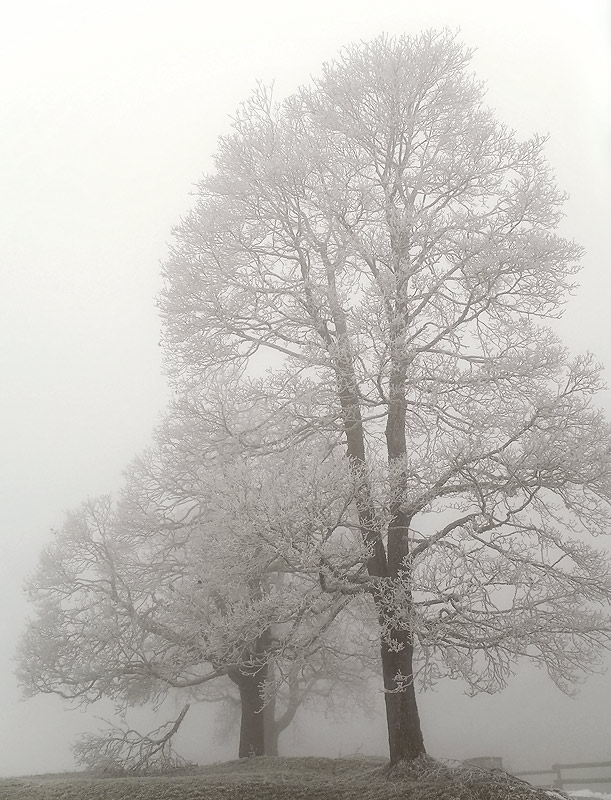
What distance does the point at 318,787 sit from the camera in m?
5.77

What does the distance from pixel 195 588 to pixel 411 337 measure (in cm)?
385

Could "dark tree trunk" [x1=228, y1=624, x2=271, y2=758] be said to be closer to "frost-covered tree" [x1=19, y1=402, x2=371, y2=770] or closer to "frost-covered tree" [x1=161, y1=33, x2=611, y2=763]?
"frost-covered tree" [x1=19, y1=402, x2=371, y2=770]

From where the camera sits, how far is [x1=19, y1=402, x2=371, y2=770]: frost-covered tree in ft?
17.2

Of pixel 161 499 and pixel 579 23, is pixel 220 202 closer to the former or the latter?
pixel 161 499

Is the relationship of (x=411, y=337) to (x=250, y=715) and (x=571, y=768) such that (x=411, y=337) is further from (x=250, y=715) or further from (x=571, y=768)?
(x=571, y=768)

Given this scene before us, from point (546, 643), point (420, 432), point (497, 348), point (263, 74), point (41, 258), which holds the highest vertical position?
point (263, 74)

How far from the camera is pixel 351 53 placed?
277 inches

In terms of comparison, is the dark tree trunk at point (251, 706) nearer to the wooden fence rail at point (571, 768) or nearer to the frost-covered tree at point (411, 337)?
the frost-covered tree at point (411, 337)

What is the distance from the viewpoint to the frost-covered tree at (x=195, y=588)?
207 inches

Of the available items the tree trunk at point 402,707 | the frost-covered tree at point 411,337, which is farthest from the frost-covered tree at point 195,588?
the tree trunk at point 402,707

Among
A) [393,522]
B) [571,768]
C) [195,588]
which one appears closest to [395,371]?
[393,522]

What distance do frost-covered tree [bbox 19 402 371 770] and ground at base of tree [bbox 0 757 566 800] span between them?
78cm

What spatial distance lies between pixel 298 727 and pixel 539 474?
10.0 meters

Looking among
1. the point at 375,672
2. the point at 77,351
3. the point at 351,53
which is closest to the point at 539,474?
the point at 351,53
